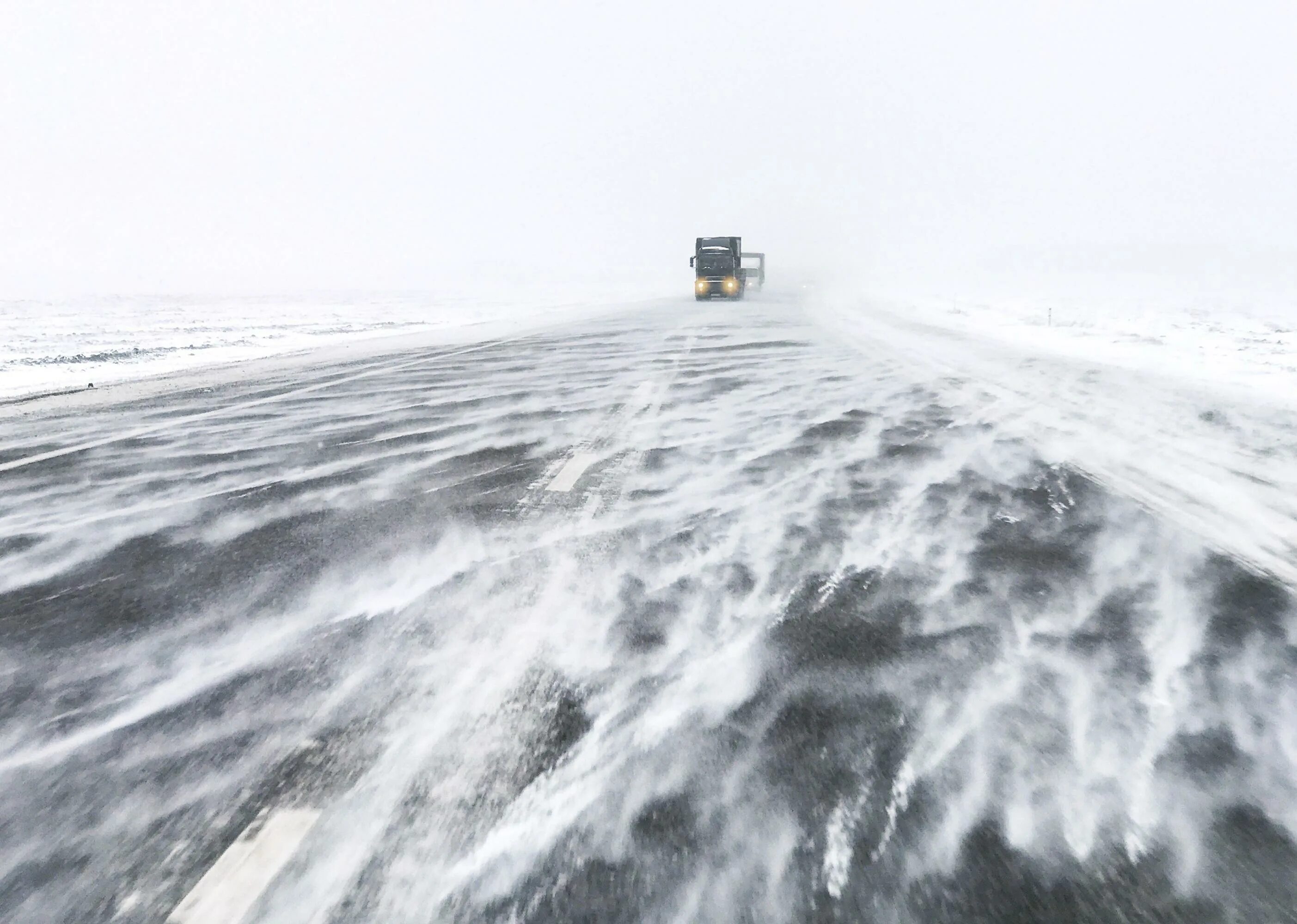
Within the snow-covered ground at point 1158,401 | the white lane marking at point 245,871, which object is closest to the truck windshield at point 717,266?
the snow-covered ground at point 1158,401

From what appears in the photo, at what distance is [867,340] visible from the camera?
687 inches

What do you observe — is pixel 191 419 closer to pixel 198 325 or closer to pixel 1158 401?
pixel 1158 401

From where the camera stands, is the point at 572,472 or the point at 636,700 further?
the point at 572,472

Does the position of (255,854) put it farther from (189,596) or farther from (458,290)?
(458,290)

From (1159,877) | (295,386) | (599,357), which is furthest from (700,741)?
(599,357)

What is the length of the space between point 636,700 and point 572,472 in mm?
3537

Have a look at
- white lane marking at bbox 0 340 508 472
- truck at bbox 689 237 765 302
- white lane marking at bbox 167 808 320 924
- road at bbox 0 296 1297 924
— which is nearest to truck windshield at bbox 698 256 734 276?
truck at bbox 689 237 765 302

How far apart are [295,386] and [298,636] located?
8.85m

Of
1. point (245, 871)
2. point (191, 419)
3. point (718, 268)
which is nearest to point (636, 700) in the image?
point (245, 871)

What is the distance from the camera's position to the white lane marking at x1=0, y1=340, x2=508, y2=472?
720 centimetres

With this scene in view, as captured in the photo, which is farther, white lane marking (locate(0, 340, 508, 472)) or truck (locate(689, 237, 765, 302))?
truck (locate(689, 237, 765, 302))

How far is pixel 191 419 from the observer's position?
9055mm

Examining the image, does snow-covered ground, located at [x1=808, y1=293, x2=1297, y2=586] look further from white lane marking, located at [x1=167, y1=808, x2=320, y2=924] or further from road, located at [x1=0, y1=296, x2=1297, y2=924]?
white lane marking, located at [x1=167, y1=808, x2=320, y2=924]

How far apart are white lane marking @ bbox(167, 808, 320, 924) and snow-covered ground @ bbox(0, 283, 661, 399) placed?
447 inches
